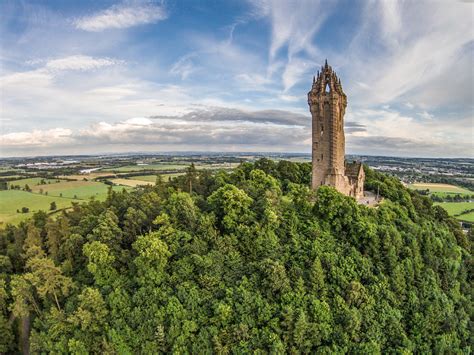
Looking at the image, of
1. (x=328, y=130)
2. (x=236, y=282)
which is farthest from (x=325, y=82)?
(x=236, y=282)

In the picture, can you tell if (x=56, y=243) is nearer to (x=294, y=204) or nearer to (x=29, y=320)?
(x=29, y=320)

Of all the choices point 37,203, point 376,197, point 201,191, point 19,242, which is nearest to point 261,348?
point 201,191

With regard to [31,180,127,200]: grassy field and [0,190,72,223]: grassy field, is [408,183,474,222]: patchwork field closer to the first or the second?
[31,180,127,200]: grassy field

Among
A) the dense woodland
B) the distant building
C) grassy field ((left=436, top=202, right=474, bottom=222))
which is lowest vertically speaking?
grassy field ((left=436, top=202, right=474, bottom=222))

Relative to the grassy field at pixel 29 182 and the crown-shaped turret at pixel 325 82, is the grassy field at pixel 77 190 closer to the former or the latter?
the grassy field at pixel 29 182

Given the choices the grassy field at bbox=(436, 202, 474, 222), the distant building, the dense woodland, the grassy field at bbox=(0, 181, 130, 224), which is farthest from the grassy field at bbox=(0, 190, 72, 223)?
the grassy field at bbox=(436, 202, 474, 222)

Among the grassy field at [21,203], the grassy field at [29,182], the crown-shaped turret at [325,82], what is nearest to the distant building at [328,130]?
the crown-shaped turret at [325,82]
